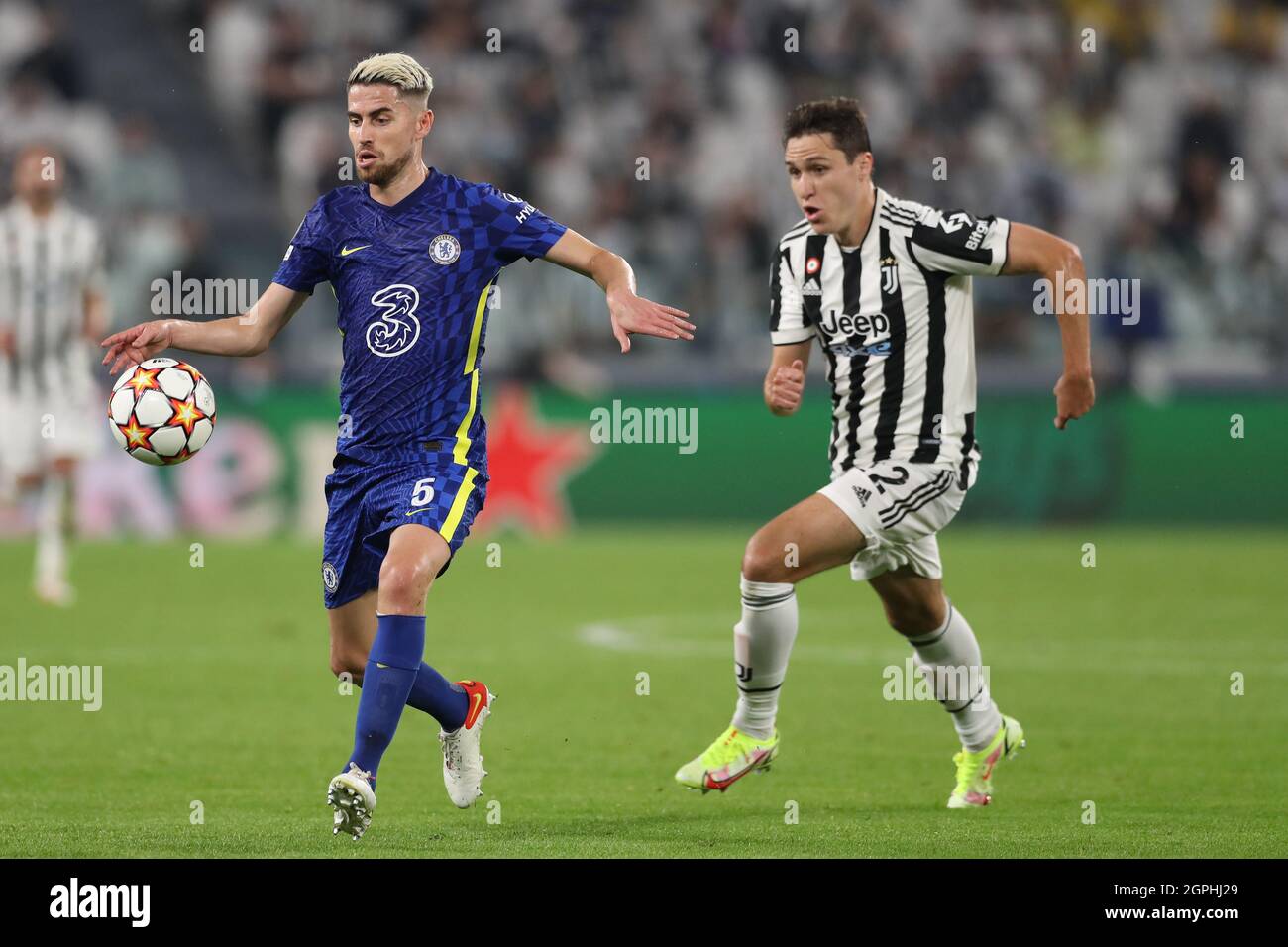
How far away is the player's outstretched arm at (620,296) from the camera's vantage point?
20.6 feet

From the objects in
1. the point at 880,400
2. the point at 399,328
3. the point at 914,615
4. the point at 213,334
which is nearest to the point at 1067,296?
the point at 880,400

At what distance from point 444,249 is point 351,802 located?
190 cm

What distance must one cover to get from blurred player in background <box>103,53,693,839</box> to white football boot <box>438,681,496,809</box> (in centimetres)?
1

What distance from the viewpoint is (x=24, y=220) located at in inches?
532

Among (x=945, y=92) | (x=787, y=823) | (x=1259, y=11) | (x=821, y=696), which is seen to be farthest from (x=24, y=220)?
(x=1259, y=11)

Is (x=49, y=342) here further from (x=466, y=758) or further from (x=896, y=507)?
(x=896, y=507)

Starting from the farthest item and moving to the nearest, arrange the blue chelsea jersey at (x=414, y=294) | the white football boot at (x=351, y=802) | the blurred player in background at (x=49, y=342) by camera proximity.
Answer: the blurred player in background at (x=49, y=342) → the blue chelsea jersey at (x=414, y=294) → the white football boot at (x=351, y=802)

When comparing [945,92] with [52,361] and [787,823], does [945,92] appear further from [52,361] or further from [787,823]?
[787,823]

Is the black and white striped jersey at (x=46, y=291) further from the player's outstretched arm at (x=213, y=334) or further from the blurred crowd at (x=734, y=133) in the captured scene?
the player's outstretched arm at (x=213, y=334)

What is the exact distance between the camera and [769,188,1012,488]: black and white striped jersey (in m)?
7.25

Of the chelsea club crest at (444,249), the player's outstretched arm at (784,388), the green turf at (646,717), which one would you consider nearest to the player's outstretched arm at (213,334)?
the chelsea club crest at (444,249)

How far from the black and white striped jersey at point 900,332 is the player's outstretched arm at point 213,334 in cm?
182

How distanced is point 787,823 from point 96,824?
2.25 m

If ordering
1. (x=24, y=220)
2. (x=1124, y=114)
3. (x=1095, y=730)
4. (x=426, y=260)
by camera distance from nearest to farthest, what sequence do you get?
(x=426, y=260) < (x=1095, y=730) < (x=24, y=220) < (x=1124, y=114)
